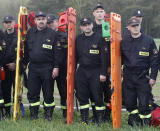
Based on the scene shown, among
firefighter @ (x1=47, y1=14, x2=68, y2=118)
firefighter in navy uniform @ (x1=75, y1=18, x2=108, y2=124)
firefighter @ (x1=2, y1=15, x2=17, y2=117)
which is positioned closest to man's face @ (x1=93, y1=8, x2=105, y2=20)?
firefighter in navy uniform @ (x1=75, y1=18, x2=108, y2=124)

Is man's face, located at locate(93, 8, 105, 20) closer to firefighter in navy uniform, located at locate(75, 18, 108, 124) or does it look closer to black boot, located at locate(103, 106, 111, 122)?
firefighter in navy uniform, located at locate(75, 18, 108, 124)

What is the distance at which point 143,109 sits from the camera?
5113mm

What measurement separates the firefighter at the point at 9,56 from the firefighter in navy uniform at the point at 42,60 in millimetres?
561

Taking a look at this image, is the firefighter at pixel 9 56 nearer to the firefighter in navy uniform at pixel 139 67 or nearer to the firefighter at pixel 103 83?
the firefighter at pixel 103 83

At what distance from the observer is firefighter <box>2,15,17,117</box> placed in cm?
621

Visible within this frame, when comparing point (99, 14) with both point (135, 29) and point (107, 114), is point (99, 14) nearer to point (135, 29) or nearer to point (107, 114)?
point (135, 29)

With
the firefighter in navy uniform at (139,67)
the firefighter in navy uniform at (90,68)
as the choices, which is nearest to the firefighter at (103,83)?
the firefighter in navy uniform at (90,68)

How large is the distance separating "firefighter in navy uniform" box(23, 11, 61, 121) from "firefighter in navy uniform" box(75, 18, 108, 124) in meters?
0.59

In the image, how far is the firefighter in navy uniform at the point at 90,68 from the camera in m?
5.42

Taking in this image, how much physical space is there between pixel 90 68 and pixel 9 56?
2.18m

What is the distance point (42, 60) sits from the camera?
18.7 feet

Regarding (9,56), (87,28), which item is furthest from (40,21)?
(9,56)

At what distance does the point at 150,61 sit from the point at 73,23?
6.23 feet

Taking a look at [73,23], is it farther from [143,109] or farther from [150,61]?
[143,109]
